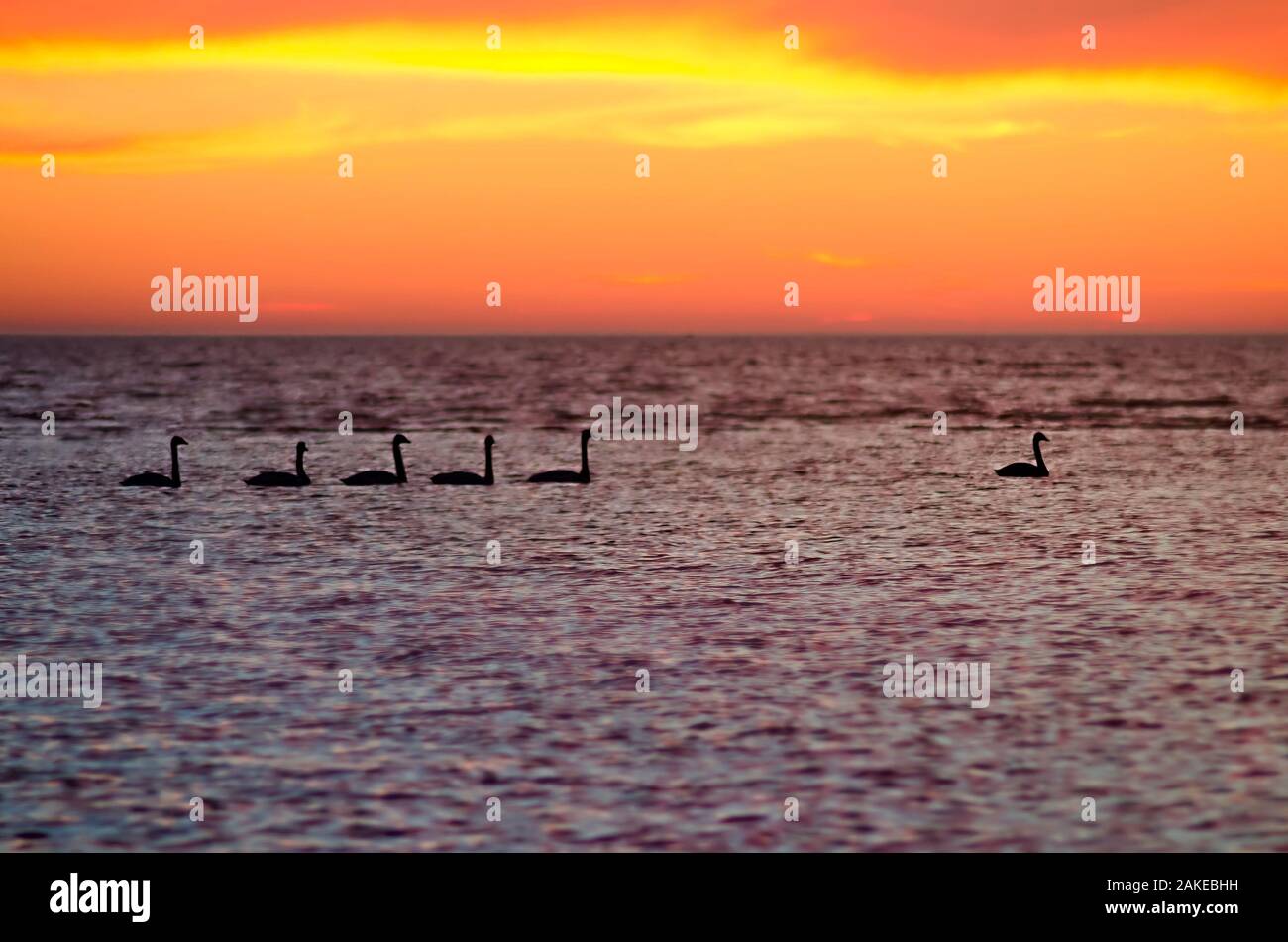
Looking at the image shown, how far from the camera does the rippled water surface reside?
1038 cm

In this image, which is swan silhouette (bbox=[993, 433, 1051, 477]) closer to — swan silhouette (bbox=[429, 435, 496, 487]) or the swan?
swan silhouette (bbox=[429, 435, 496, 487])

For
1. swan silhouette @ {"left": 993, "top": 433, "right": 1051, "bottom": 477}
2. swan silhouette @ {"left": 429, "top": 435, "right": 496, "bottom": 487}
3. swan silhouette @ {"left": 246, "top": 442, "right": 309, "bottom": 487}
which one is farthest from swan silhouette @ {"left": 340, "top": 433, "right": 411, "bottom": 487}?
swan silhouette @ {"left": 993, "top": 433, "right": 1051, "bottom": 477}

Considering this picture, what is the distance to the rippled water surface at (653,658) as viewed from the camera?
408 inches

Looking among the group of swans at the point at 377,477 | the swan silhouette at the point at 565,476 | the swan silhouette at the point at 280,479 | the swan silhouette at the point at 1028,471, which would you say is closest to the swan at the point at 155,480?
the group of swans at the point at 377,477

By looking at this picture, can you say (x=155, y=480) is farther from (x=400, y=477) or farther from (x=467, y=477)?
(x=467, y=477)

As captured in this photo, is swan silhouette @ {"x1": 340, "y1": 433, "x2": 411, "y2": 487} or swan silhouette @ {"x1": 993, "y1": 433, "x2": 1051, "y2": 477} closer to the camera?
swan silhouette @ {"x1": 340, "y1": 433, "x2": 411, "y2": 487}

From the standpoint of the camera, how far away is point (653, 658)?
1529 cm

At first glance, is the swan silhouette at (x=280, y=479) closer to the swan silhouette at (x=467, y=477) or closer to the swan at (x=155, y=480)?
the swan at (x=155, y=480)

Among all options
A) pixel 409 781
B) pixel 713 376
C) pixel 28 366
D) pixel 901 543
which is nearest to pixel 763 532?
pixel 901 543

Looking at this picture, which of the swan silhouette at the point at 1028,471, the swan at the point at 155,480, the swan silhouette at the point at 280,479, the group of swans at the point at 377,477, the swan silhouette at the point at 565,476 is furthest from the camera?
the swan silhouette at the point at 1028,471

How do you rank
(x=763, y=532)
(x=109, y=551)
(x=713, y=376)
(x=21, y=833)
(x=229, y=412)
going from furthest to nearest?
(x=713, y=376) → (x=229, y=412) → (x=763, y=532) → (x=109, y=551) → (x=21, y=833)
